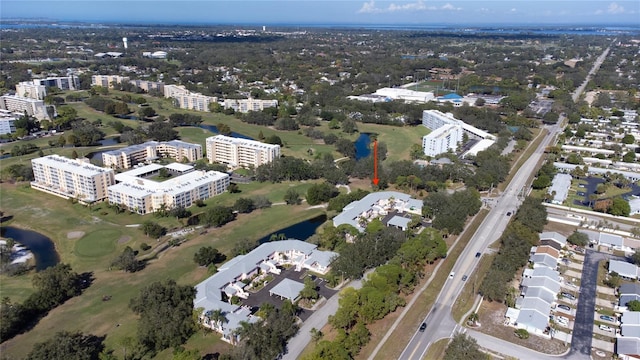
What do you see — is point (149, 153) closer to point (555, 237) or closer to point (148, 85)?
point (555, 237)

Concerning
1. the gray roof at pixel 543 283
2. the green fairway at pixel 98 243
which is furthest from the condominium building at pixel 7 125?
the gray roof at pixel 543 283

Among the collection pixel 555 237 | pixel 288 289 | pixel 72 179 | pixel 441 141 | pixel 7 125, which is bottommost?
pixel 288 289

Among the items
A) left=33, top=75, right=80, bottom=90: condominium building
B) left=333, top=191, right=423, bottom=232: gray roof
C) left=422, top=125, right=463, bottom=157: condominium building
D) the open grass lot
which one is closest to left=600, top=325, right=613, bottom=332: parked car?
left=333, top=191, right=423, bottom=232: gray roof

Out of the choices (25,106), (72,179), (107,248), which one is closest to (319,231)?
(107,248)

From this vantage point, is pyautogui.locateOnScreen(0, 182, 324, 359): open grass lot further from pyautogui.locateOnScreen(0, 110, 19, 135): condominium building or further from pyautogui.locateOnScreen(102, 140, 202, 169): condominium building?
pyautogui.locateOnScreen(0, 110, 19, 135): condominium building

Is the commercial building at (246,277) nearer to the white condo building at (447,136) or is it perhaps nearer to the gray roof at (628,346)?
the gray roof at (628,346)
